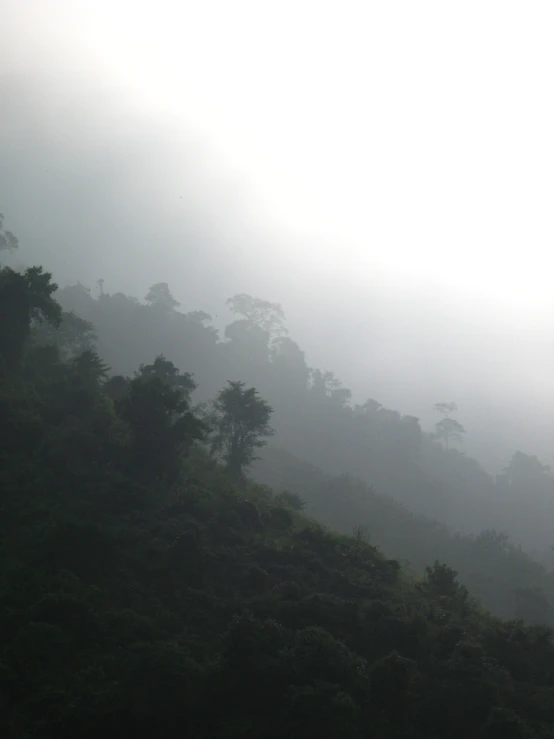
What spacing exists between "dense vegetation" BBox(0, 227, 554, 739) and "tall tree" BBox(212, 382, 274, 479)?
4.6 inches

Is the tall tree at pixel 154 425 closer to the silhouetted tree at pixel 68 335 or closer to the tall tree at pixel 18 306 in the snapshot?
the tall tree at pixel 18 306

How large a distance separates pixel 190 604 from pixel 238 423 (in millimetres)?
19694

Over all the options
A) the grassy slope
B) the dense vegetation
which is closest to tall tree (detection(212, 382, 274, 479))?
the dense vegetation

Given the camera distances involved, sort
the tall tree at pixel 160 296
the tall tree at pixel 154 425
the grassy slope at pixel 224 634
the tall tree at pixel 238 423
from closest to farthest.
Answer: the grassy slope at pixel 224 634, the tall tree at pixel 154 425, the tall tree at pixel 238 423, the tall tree at pixel 160 296

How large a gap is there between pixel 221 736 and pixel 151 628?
617cm

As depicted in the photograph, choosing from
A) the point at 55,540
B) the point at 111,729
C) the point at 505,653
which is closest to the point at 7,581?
the point at 55,540

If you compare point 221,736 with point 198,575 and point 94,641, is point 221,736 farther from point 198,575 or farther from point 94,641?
point 198,575

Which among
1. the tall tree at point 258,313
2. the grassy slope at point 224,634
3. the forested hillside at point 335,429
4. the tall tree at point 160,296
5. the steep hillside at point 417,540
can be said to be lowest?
the grassy slope at point 224,634

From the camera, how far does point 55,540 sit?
2539 cm

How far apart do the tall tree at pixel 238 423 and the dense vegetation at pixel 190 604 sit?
0.12m

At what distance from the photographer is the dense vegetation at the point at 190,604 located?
17.8m

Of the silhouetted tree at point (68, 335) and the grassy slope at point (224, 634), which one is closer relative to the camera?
the grassy slope at point (224, 634)

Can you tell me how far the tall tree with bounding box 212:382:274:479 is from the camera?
143ft

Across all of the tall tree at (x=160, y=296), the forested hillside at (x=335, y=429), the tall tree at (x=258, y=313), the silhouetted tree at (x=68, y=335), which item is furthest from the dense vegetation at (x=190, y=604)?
the tall tree at (x=258, y=313)
